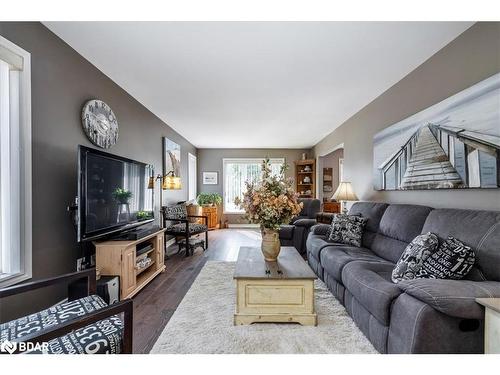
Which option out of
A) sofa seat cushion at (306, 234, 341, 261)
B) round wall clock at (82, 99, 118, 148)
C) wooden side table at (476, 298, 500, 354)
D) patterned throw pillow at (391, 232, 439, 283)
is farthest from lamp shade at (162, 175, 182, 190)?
wooden side table at (476, 298, 500, 354)

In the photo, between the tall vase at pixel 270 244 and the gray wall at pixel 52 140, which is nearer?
the gray wall at pixel 52 140

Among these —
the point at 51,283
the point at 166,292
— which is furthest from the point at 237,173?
the point at 51,283

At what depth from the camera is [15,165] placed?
1.63 meters

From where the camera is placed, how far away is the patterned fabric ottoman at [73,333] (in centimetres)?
110

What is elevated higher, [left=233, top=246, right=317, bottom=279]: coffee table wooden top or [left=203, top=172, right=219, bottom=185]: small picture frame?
[left=203, top=172, right=219, bottom=185]: small picture frame

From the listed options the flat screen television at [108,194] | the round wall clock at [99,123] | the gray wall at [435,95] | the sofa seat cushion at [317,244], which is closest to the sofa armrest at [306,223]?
the sofa seat cushion at [317,244]

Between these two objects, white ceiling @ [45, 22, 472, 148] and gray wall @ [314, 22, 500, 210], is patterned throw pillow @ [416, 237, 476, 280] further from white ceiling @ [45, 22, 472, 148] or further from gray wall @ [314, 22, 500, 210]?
white ceiling @ [45, 22, 472, 148]

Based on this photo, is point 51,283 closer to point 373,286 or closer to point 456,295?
point 373,286

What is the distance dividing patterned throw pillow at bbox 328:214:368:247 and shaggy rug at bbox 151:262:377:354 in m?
0.79

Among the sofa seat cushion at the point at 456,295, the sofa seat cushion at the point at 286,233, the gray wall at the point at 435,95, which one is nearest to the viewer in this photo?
the sofa seat cushion at the point at 456,295

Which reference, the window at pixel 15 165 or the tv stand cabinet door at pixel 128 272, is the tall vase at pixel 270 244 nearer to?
the tv stand cabinet door at pixel 128 272

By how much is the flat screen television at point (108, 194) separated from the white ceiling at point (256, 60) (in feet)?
3.29

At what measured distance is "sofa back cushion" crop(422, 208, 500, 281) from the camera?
1409mm
